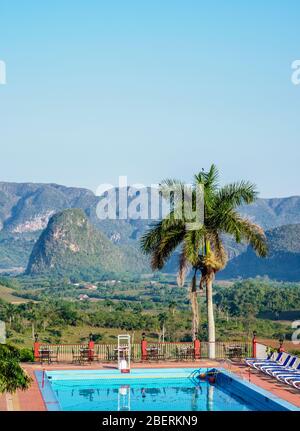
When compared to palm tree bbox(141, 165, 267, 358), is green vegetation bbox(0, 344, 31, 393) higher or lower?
lower

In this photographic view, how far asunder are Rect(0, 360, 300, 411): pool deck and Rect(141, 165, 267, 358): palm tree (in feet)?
3.81

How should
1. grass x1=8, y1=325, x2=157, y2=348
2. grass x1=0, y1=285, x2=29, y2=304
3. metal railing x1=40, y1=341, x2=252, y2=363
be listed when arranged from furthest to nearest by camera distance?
grass x1=0, y1=285, x2=29, y2=304, grass x1=8, y1=325, x2=157, y2=348, metal railing x1=40, y1=341, x2=252, y2=363

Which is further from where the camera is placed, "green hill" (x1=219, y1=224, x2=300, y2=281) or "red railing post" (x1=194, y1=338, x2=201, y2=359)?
"green hill" (x1=219, y1=224, x2=300, y2=281)

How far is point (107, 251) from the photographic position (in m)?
190

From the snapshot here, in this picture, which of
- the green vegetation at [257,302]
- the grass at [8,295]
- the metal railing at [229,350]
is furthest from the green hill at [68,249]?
the metal railing at [229,350]

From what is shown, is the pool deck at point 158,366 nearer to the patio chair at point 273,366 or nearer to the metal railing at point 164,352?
the patio chair at point 273,366

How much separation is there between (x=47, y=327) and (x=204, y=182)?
82.0ft

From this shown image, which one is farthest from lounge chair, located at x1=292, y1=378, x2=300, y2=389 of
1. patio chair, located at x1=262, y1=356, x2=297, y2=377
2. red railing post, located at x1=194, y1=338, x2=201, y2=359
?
red railing post, located at x1=194, y1=338, x2=201, y2=359

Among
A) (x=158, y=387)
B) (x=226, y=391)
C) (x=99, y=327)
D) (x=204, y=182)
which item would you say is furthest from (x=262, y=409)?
(x=99, y=327)

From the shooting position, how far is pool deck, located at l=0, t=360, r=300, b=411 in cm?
1297

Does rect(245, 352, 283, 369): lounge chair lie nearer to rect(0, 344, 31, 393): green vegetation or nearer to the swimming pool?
the swimming pool

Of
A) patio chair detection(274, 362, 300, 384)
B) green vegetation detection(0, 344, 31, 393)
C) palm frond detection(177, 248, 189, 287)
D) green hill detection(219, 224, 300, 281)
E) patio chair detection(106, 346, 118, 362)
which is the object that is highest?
green hill detection(219, 224, 300, 281)

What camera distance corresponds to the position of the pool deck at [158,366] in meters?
13.0
